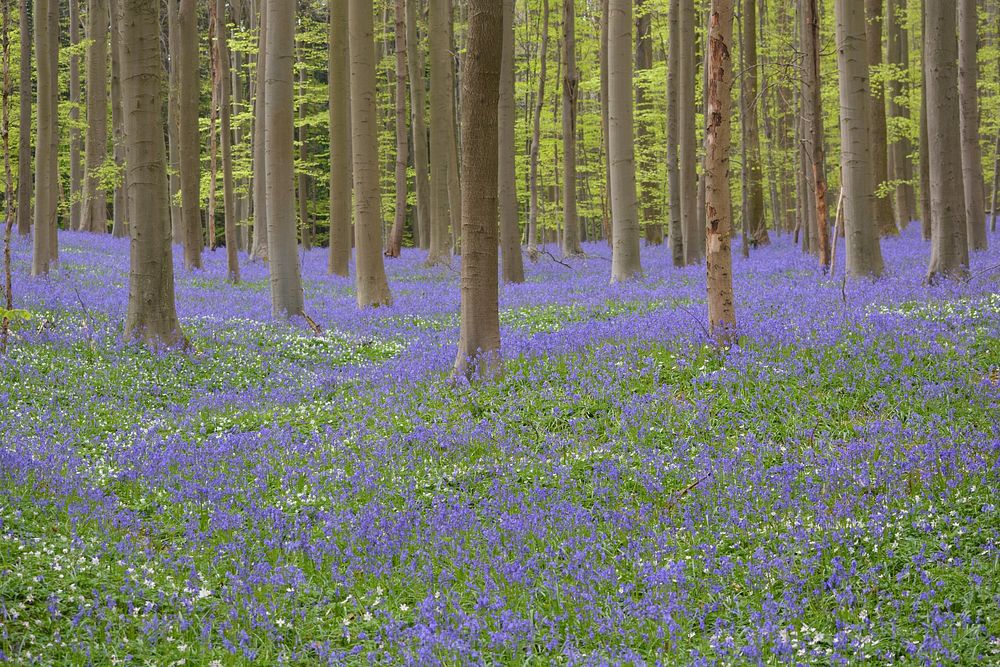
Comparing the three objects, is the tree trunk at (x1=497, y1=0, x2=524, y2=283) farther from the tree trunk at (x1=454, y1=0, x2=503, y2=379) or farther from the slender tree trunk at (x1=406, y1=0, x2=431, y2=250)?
the tree trunk at (x1=454, y1=0, x2=503, y2=379)

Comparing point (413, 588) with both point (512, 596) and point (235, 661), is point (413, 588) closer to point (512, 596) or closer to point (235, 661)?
point (512, 596)

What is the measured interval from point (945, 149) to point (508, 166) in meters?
9.66

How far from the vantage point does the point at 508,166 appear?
19.5m

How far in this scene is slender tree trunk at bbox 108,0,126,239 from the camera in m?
27.4

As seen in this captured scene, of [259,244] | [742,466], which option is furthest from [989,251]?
[259,244]

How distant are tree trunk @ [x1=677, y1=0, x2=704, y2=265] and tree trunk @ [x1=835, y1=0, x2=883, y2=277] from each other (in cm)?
830

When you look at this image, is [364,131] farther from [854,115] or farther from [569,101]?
[569,101]

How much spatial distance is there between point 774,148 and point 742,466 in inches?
1260

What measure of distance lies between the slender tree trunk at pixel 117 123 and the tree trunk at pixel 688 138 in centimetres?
1712

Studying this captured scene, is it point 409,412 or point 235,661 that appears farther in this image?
point 409,412

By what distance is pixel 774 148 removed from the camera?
35.7m

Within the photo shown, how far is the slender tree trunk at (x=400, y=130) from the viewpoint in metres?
22.1

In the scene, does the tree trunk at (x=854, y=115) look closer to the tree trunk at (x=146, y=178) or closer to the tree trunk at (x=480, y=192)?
the tree trunk at (x=480, y=192)

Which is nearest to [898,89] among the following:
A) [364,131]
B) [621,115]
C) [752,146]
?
[752,146]
